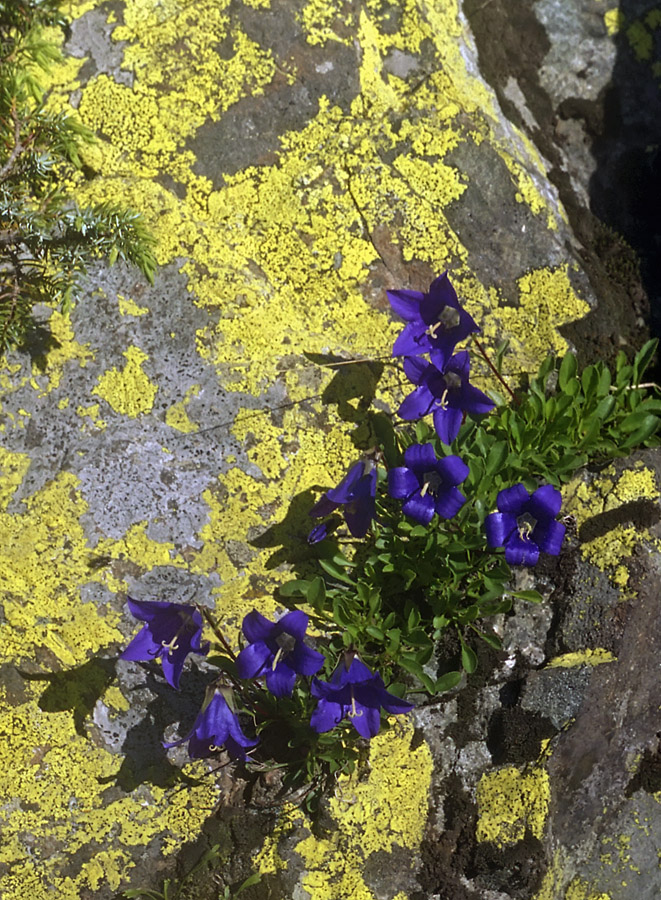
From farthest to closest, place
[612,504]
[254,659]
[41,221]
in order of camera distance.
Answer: [612,504] < [41,221] < [254,659]

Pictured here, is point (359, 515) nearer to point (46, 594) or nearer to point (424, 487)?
point (424, 487)

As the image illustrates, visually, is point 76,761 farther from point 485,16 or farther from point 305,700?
point 485,16

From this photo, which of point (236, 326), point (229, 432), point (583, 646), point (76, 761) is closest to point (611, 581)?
point (583, 646)

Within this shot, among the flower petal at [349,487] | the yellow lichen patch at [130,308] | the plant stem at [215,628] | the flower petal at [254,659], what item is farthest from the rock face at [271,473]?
the flower petal at [254,659]

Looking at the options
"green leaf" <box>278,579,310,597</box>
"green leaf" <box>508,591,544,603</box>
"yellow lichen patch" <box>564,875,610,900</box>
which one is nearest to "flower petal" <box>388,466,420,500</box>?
"green leaf" <box>278,579,310,597</box>

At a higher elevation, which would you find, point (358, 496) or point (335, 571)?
point (358, 496)

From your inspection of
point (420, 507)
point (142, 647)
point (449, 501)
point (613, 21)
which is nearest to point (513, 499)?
point (449, 501)
